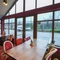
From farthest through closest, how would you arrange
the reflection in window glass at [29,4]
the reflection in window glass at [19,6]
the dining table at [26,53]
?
the reflection in window glass at [19,6] < the reflection in window glass at [29,4] < the dining table at [26,53]

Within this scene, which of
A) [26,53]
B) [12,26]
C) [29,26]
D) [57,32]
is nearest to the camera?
[26,53]

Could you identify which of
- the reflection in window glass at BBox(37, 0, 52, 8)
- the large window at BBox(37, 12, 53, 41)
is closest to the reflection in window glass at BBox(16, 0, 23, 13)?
the reflection in window glass at BBox(37, 0, 52, 8)

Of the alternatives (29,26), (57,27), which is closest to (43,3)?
(57,27)

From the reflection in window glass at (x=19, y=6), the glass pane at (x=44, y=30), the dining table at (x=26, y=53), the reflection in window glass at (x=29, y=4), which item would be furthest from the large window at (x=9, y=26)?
the dining table at (x=26, y=53)

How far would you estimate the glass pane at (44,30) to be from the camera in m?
4.44

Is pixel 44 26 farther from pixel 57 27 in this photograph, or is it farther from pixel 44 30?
pixel 57 27

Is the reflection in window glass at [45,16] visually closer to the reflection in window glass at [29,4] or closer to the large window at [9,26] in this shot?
the reflection in window glass at [29,4]

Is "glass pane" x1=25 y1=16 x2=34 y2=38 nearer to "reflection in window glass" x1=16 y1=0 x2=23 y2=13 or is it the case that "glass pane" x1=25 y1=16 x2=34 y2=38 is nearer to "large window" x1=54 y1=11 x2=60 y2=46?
"reflection in window glass" x1=16 y1=0 x2=23 y2=13

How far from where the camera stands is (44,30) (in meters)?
4.77

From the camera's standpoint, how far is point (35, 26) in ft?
16.7

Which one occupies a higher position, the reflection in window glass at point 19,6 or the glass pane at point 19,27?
the reflection in window glass at point 19,6

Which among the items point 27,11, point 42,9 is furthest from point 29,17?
point 42,9

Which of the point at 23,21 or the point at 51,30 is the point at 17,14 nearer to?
the point at 23,21

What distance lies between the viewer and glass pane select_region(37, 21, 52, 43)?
4438 mm
